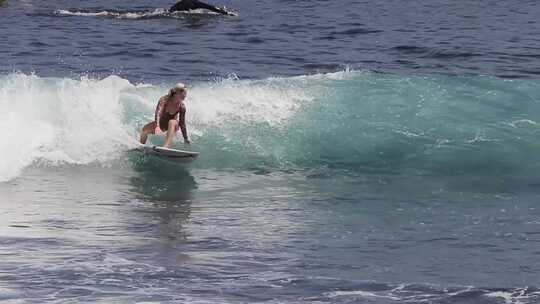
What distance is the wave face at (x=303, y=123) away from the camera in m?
19.6

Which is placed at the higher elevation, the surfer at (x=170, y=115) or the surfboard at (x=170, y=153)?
the surfer at (x=170, y=115)

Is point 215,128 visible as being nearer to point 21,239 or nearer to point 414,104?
point 414,104

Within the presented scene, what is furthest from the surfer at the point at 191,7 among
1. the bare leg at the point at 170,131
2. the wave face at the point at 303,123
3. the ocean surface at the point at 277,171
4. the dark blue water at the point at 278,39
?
the bare leg at the point at 170,131

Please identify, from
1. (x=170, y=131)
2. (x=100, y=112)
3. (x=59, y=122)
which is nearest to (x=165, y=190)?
(x=170, y=131)

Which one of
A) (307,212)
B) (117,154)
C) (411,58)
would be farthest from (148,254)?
(411,58)

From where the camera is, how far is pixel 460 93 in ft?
80.3

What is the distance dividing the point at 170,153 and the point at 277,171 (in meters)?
1.97

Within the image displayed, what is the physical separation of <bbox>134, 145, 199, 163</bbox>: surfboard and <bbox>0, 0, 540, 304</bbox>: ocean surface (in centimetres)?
32

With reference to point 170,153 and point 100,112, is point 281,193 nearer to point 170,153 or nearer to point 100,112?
point 170,153

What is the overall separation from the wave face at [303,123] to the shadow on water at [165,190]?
679mm

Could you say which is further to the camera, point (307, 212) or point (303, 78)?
point (303, 78)

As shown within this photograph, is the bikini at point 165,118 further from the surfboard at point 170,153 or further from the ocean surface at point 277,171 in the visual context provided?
the ocean surface at point 277,171

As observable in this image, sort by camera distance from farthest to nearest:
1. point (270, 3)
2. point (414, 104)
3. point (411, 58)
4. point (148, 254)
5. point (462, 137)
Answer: point (270, 3) < point (411, 58) < point (414, 104) < point (462, 137) < point (148, 254)

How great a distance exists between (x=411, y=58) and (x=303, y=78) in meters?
6.67
